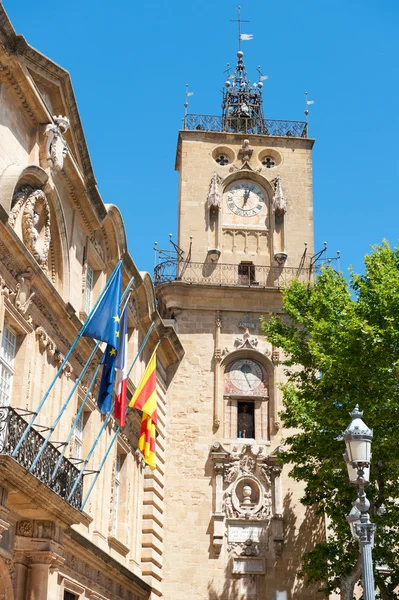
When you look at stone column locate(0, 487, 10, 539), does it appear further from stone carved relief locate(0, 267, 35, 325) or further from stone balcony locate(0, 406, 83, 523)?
stone carved relief locate(0, 267, 35, 325)

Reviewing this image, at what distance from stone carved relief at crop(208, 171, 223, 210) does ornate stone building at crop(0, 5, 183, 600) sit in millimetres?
8654

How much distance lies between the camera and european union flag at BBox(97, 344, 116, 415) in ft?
60.6

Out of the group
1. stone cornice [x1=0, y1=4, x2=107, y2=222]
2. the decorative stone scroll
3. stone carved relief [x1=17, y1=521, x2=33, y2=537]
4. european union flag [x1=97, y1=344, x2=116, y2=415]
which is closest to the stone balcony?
stone carved relief [x1=17, y1=521, x2=33, y2=537]

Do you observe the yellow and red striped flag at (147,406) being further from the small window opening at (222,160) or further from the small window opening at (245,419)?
the small window opening at (222,160)

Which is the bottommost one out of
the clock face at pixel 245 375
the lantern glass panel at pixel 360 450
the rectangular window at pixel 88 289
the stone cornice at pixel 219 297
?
the lantern glass panel at pixel 360 450

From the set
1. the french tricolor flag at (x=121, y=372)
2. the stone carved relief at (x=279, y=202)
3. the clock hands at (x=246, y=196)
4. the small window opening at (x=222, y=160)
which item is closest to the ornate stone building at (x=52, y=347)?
the french tricolor flag at (x=121, y=372)

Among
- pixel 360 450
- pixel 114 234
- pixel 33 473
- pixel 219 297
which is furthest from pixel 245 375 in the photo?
pixel 360 450

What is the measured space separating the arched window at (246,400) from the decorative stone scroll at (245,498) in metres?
0.83

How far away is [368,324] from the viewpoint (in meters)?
23.6

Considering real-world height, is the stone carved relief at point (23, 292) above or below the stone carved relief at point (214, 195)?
below

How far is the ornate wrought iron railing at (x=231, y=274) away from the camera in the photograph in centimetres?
3203

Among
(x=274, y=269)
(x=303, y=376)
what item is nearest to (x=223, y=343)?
(x=274, y=269)

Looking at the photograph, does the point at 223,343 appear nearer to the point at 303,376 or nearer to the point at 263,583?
the point at 303,376

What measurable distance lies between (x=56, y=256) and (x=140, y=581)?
1012cm
